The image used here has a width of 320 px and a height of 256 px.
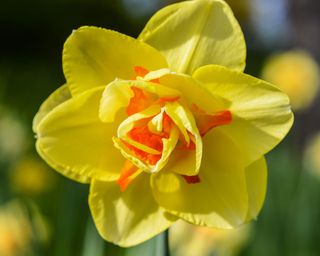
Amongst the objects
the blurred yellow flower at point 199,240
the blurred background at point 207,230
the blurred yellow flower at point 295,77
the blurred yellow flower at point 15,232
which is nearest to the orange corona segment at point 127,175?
the blurred background at point 207,230

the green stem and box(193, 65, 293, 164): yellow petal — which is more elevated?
box(193, 65, 293, 164): yellow petal

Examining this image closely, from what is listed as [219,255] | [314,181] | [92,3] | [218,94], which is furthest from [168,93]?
[92,3]

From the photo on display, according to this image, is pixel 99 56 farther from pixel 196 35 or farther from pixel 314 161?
pixel 314 161

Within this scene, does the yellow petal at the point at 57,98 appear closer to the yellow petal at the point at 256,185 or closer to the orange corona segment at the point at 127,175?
the orange corona segment at the point at 127,175

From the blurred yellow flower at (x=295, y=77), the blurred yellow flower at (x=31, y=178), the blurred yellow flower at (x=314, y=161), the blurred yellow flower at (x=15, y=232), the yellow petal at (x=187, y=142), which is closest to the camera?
the yellow petal at (x=187, y=142)

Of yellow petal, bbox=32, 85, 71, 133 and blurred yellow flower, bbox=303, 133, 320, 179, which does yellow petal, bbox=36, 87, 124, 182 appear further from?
blurred yellow flower, bbox=303, 133, 320, 179

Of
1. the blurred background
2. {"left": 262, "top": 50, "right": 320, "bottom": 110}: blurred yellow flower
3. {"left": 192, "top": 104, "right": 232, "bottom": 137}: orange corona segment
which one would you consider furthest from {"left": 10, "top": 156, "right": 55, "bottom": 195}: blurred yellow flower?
{"left": 192, "top": 104, "right": 232, "bottom": 137}: orange corona segment

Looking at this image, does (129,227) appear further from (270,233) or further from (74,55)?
(270,233)
